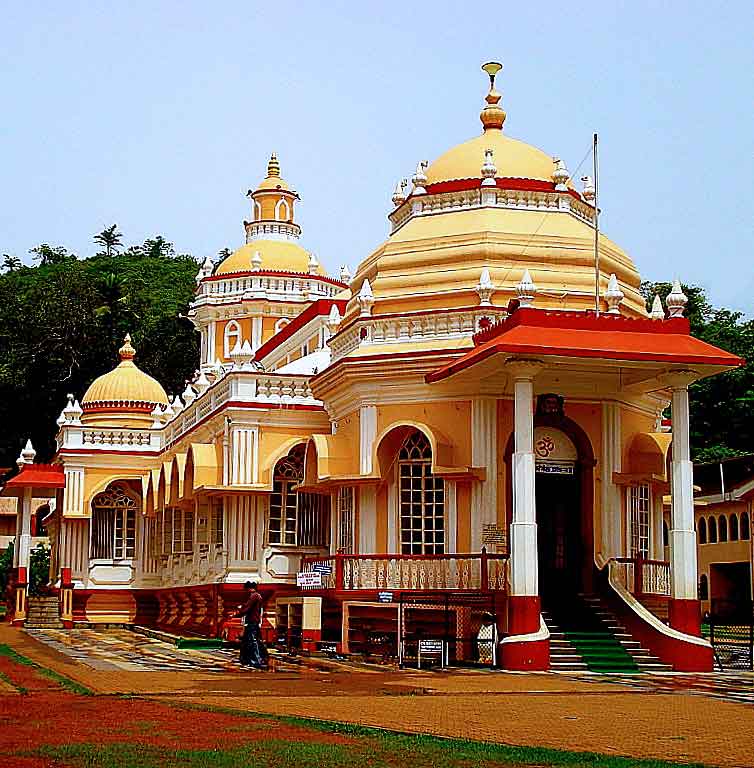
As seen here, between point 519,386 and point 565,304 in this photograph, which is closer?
point 519,386

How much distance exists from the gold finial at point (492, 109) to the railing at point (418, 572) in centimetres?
939

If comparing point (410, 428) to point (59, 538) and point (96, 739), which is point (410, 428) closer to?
point (96, 739)

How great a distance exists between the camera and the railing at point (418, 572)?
21.0 m

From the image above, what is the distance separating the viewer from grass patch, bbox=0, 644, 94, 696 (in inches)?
563

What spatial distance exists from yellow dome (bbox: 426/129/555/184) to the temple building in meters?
0.06

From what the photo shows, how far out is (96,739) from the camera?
32.0 feet

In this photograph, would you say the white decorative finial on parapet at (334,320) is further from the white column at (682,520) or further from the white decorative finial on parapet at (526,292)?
the white column at (682,520)

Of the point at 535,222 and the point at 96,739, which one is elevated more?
the point at 535,222

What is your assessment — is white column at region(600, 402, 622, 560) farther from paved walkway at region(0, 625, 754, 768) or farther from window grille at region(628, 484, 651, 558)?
paved walkway at region(0, 625, 754, 768)

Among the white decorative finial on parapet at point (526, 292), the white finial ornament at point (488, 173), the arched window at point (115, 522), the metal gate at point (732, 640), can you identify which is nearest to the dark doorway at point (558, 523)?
the metal gate at point (732, 640)

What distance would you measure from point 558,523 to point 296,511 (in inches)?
252

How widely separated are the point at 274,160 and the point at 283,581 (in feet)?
69.8

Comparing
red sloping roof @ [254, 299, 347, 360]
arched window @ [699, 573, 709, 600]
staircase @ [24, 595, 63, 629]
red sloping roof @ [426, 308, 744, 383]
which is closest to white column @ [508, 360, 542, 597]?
red sloping roof @ [426, 308, 744, 383]

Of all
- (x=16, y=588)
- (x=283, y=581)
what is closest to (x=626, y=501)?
(x=283, y=581)
